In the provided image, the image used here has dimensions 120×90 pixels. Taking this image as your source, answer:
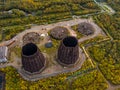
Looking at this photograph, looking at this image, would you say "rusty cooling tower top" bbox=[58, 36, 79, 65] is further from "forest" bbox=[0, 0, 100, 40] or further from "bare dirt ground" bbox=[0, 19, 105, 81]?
"forest" bbox=[0, 0, 100, 40]

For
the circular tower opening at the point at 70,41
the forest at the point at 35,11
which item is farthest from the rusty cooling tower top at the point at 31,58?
the forest at the point at 35,11

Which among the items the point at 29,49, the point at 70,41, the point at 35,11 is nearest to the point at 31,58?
the point at 29,49

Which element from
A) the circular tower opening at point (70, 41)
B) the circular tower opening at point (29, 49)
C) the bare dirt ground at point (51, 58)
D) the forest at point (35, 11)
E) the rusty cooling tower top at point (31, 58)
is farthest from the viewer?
the forest at point (35, 11)

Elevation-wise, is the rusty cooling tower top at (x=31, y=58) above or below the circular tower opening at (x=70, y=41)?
below

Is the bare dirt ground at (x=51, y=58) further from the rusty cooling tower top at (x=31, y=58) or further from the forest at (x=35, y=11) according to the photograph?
the forest at (x=35, y=11)

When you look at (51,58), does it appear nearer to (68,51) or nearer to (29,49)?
(68,51)

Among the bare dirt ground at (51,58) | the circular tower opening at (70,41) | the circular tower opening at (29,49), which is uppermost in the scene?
the circular tower opening at (70,41)

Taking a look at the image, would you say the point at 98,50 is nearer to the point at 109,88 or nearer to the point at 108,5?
the point at 109,88
